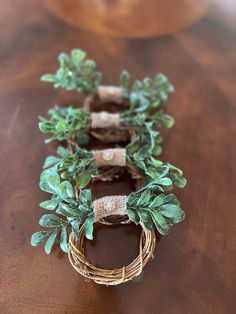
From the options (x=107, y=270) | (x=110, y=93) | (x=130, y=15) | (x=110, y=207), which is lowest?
(x=107, y=270)

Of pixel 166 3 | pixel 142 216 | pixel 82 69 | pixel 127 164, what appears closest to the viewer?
pixel 142 216

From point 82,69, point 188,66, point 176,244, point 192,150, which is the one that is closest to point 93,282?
point 176,244

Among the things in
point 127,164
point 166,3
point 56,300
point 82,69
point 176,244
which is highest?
point 166,3

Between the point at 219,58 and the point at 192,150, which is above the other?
the point at 219,58

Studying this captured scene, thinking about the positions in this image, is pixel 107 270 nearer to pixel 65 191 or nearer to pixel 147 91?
pixel 65 191

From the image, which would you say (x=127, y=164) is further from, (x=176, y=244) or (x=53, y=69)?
(x=53, y=69)

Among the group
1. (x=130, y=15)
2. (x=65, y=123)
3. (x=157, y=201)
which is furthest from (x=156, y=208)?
(x=130, y=15)

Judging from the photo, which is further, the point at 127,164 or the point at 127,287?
the point at 127,164

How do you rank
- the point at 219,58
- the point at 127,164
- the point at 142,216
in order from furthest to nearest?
the point at 219,58, the point at 127,164, the point at 142,216
